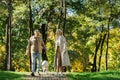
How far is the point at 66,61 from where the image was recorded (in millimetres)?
18562

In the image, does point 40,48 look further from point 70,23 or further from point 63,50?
point 70,23

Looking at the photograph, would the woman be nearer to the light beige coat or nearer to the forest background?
the light beige coat

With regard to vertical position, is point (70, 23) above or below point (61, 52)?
above

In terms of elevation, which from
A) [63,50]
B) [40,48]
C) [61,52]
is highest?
[40,48]

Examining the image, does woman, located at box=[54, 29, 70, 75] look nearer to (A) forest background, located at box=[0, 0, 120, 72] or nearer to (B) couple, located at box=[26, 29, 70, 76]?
(B) couple, located at box=[26, 29, 70, 76]

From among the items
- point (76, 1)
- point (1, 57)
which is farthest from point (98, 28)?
point (1, 57)

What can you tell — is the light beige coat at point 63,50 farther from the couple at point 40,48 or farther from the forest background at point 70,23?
the forest background at point 70,23

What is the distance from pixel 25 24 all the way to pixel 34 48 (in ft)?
89.8

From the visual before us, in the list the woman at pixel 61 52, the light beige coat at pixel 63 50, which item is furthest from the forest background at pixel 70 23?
the light beige coat at pixel 63 50

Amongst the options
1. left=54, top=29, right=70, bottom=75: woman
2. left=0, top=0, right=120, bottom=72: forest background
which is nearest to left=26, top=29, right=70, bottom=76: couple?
left=54, top=29, right=70, bottom=75: woman

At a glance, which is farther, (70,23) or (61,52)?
(70,23)

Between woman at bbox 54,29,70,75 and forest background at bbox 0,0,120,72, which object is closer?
woman at bbox 54,29,70,75

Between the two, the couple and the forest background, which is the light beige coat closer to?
the couple

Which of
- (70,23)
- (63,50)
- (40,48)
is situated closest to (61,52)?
(63,50)
